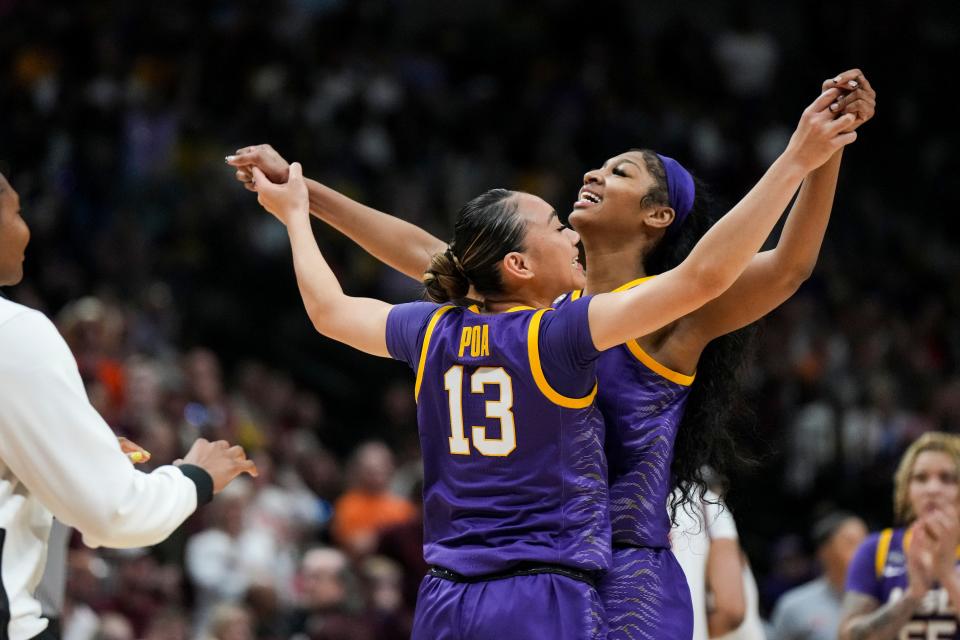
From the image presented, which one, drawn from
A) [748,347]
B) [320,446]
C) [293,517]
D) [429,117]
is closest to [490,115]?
[429,117]

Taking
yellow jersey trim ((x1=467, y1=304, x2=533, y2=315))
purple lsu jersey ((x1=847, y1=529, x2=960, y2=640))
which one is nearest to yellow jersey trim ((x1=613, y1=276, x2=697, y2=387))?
yellow jersey trim ((x1=467, y1=304, x2=533, y2=315))

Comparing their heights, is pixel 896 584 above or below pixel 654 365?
below

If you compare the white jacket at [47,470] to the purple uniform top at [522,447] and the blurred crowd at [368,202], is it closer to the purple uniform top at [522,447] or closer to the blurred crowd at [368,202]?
the purple uniform top at [522,447]

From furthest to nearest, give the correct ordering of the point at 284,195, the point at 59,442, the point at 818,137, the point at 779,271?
the point at 284,195 < the point at 779,271 < the point at 818,137 < the point at 59,442

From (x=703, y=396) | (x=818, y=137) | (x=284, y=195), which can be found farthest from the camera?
(x=284, y=195)

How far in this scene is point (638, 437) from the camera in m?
3.90

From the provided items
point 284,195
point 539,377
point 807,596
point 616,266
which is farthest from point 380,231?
point 807,596

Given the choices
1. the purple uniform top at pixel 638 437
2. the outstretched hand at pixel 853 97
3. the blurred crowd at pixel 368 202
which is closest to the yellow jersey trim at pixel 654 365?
the purple uniform top at pixel 638 437

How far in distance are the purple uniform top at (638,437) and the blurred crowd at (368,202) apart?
13.8 feet

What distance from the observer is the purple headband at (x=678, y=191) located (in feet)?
13.8

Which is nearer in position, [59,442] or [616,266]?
[59,442]

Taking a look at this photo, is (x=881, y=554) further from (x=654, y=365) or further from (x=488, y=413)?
(x=488, y=413)

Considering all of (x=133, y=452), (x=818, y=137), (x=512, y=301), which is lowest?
(x=133, y=452)

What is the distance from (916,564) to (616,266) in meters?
2.04
